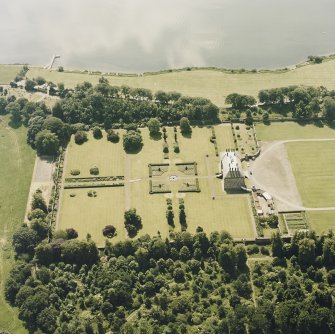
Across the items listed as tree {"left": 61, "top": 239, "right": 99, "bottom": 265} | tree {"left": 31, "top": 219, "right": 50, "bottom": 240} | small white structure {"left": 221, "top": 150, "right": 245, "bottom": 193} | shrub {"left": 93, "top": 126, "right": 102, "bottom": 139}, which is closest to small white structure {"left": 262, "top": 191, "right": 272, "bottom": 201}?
small white structure {"left": 221, "top": 150, "right": 245, "bottom": 193}

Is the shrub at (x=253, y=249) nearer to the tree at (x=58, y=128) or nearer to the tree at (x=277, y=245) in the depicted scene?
the tree at (x=277, y=245)

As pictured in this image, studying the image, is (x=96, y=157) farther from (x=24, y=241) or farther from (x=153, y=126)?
(x=24, y=241)

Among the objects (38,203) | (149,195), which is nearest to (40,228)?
(38,203)

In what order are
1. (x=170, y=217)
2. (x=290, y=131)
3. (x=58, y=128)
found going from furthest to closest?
(x=290, y=131) < (x=58, y=128) < (x=170, y=217)

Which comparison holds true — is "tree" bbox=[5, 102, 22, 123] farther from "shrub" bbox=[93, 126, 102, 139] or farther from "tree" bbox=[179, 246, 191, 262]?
"tree" bbox=[179, 246, 191, 262]

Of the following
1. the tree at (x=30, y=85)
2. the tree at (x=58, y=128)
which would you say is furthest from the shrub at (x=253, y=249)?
the tree at (x=30, y=85)

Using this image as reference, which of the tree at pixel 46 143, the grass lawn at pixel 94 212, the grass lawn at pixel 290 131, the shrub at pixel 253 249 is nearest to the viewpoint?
the shrub at pixel 253 249
